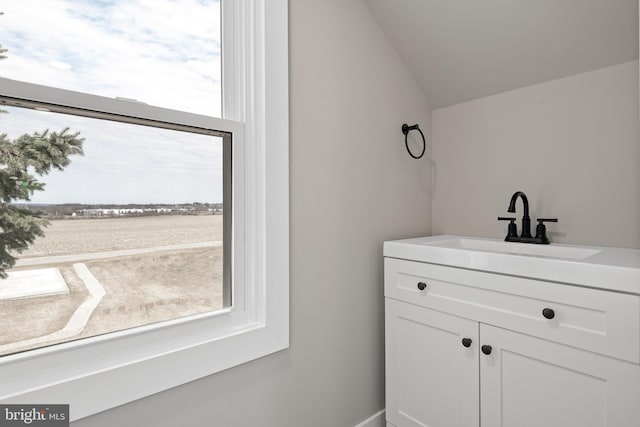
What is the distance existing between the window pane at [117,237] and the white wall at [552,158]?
1.21 meters

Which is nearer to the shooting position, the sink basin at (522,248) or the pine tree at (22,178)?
the pine tree at (22,178)

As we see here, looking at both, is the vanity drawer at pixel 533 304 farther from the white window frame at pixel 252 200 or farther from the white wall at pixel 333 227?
the white window frame at pixel 252 200

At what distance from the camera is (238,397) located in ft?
3.80

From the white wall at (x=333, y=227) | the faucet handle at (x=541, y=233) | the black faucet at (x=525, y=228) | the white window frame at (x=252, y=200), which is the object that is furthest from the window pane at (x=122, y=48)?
the faucet handle at (x=541, y=233)

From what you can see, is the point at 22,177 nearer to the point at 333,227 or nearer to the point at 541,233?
the point at 333,227

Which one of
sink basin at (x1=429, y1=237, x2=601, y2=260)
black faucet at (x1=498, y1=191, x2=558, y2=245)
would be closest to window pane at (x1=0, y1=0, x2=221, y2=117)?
sink basin at (x1=429, y1=237, x2=601, y2=260)

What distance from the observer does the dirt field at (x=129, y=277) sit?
35.2 inches

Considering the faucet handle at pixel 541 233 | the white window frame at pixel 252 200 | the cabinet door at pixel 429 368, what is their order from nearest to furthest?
the white window frame at pixel 252 200 → the cabinet door at pixel 429 368 → the faucet handle at pixel 541 233

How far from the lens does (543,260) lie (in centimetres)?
106

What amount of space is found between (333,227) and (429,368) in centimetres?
65

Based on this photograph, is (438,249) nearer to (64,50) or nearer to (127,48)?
(127,48)

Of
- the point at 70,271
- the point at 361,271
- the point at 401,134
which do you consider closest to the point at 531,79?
the point at 401,134

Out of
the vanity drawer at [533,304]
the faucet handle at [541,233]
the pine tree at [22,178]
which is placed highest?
the pine tree at [22,178]

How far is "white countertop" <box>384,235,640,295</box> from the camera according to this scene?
94cm
